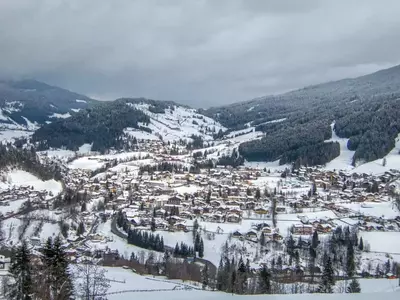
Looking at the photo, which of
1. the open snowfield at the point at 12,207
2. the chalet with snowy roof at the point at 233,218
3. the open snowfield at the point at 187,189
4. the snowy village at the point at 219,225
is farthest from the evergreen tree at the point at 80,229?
the open snowfield at the point at 187,189

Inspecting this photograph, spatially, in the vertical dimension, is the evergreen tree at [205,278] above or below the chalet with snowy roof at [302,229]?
below

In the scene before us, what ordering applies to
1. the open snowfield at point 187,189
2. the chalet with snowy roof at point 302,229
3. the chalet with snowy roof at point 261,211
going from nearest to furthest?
the chalet with snowy roof at point 302,229 < the chalet with snowy roof at point 261,211 < the open snowfield at point 187,189

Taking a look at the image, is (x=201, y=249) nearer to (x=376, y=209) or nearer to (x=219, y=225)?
(x=219, y=225)

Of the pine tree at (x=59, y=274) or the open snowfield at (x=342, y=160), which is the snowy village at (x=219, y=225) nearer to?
the open snowfield at (x=342, y=160)

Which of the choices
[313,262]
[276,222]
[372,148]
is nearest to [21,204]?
[276,222]

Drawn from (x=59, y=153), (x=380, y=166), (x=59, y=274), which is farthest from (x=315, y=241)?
(x=59, y=153)

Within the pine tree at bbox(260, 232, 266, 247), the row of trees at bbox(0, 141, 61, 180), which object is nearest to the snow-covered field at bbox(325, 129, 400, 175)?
the pine tree at bbox(260, 232, 266, 247)

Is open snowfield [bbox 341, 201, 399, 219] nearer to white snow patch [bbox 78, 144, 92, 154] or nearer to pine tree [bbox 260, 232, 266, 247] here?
pine tree [bbox 260, 232, 266, 247]

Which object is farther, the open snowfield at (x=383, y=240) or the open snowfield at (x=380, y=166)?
the open snowfield at (x=380, y=166)

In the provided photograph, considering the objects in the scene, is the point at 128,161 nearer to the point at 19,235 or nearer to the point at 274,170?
the point at 274,170
